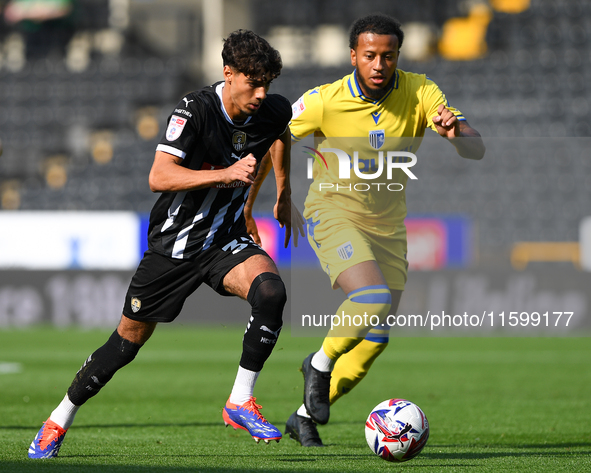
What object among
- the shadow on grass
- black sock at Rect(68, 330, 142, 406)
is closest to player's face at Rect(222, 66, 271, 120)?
black sock at Rect(68, 330, 142, 406)

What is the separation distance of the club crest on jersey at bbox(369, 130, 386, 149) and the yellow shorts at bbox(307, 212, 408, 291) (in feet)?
1.59

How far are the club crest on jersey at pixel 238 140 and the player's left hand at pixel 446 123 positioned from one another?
1005 millimetres

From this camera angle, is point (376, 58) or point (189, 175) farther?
point (376, 58)

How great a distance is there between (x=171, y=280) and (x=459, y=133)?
175 centimetres

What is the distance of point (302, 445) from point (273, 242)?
11206 mm

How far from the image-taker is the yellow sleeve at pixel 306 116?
5.07 meters

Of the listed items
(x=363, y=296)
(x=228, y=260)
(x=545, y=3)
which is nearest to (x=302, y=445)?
(x=363, y=296)

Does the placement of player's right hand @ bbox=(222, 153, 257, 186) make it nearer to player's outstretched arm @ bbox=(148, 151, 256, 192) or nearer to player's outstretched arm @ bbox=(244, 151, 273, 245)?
player's outstretched arm @ bbox=(148, 151, 256, 192)

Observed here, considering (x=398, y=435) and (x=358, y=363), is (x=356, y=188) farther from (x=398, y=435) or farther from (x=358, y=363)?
(x=398, y=435)

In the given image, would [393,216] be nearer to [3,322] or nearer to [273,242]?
[273,242]

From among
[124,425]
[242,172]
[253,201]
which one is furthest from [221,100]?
[124,425]

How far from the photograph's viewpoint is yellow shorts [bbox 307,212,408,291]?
16.0 ft

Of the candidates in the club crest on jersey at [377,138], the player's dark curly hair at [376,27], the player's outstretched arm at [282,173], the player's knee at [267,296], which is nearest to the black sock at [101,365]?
the player's knee at [267,296]

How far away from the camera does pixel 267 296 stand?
4.09m
